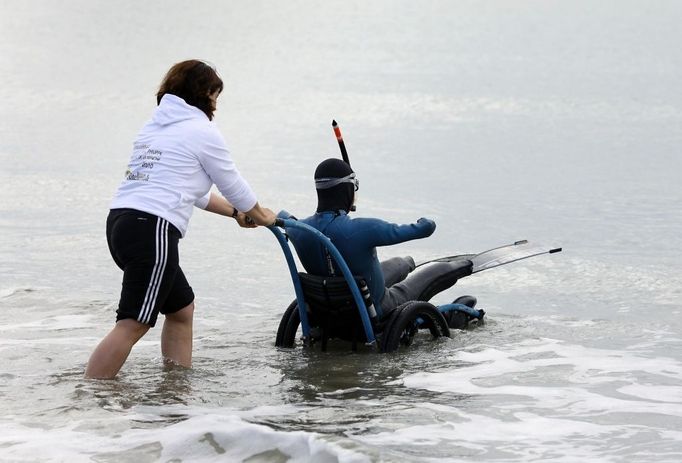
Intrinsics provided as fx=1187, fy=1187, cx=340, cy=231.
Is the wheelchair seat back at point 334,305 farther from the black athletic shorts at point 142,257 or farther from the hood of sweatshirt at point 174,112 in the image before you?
the hood of sweatshirt at point 174,112

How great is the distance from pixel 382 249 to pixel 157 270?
4.86 metres

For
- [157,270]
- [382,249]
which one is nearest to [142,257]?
[157,270]

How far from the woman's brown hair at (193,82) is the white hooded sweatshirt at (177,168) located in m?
0.04

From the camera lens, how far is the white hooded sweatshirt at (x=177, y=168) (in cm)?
567

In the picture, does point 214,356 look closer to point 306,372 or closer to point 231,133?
point 306,372

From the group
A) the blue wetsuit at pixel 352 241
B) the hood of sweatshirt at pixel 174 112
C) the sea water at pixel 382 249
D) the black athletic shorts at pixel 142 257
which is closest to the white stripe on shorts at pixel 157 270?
the black athletic shorts at pixel 142 257

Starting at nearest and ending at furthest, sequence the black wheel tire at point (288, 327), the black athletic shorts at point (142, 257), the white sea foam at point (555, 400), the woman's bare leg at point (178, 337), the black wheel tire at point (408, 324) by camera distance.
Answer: the white sea foam at point (555, 400) < the black athletic shorts at point (142, 257) < the woman's bare leg at point (178, 337) < the black wheel tire at point (408, 324) < the black wheel tire at point (288, 327)

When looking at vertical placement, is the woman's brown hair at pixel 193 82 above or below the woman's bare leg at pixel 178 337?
above

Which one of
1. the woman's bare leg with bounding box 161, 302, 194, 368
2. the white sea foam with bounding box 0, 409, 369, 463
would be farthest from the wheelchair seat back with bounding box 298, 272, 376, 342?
the white sea foam with bounding box 0, 409, 369, 463

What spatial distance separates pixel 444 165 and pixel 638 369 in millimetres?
7261

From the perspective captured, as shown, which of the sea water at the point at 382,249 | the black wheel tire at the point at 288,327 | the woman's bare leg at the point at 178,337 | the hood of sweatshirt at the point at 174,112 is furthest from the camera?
the black wheel tire at the point at 288,327

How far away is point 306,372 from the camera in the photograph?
6.30 metres

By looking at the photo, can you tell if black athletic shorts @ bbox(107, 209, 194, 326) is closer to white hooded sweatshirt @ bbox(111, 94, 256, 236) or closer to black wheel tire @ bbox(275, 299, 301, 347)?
white hooded sweatshirt @ bbox(111, 94, 256, 236)

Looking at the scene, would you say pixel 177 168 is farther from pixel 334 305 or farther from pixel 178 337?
pixel 334 305
